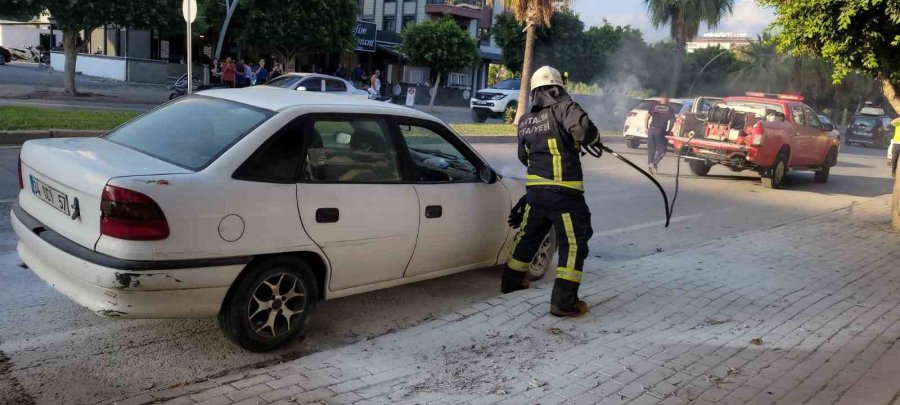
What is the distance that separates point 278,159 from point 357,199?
0.54 metres

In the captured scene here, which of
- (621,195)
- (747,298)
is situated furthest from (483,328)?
(621,195)

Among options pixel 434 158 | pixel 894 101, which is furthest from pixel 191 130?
pixel 894 101

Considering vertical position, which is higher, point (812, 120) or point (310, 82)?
point (812, 120)

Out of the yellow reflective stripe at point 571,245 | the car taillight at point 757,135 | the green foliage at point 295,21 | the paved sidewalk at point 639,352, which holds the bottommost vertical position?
the paved sidewalk at point 639,352

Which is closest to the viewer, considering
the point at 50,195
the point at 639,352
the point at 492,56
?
the point at 50,195

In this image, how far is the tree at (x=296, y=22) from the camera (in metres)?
28.5

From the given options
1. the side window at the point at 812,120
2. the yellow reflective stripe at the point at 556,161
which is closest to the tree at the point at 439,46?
the side window at the point at 812,120

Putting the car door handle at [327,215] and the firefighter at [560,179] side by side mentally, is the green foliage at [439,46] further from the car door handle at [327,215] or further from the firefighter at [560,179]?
the car door handle at [327,215]

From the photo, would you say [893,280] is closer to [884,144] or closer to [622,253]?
[622,253]

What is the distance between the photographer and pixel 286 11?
1123 inches

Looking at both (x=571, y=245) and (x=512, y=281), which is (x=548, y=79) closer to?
(x=571, y=245)

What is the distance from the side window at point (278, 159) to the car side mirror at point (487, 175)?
5.17ft

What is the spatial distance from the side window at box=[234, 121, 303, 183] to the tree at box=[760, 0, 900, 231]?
5.93m

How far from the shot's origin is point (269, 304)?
402 cm
